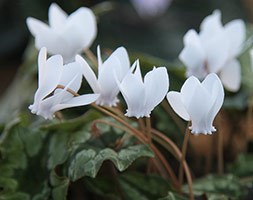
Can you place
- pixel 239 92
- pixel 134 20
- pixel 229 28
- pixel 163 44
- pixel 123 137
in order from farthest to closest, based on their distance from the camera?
pixel 134 20 → pixel 163 44 → pixel 239 92 → pixel 229 28 → pixel 123 137

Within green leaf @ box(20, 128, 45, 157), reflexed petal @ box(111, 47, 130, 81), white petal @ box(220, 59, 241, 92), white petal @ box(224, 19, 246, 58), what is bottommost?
green leaf @ box(20, 128, 45, 157)

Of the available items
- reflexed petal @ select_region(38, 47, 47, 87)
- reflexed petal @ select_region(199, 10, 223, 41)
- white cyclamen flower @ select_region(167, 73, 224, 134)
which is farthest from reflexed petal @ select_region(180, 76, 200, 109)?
reflexed petal @ select_region(199, 10, 223, 41)

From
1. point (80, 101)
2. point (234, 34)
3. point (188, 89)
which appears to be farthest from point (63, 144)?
point (234, 34)

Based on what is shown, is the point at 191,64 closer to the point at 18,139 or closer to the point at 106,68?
the point at 106,68

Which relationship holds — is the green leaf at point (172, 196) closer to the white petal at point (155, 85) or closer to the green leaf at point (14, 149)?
the white petal at point (155, 85)

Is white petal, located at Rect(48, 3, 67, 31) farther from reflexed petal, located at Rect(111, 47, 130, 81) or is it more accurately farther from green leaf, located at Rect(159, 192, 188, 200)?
green leaf, located at Rect(159, 192, 188, 200)

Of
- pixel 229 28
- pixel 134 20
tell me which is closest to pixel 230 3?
pixel 134 20

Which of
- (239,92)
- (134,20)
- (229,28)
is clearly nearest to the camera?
(229,28)
